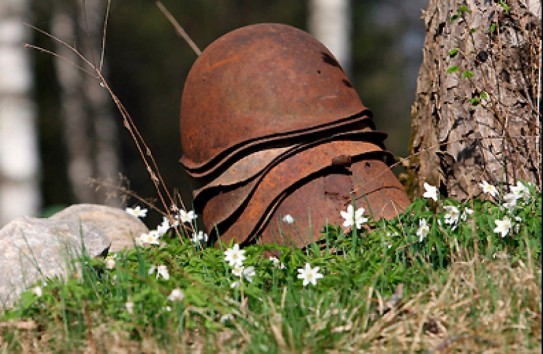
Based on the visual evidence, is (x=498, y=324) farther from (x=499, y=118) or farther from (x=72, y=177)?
(x=72, y=177)

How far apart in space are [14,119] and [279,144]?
5.73 meters

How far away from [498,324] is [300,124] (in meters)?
1.61

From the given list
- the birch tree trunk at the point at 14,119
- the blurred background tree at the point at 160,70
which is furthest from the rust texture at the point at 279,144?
the blurred background tree at the point at 160,70

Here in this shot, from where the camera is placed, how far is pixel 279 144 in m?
3.90

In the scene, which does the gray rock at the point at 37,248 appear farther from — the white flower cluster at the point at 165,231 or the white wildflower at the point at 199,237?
the white wildflower at the point at 199,237

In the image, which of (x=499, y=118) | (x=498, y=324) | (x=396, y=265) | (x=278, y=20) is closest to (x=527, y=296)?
(x=498, y=324)

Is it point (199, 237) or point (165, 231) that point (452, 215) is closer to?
point (199, 237)

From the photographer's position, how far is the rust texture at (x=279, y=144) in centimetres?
382

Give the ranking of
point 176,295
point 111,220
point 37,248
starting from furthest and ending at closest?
point 111,220
point 37,248
point 176,295

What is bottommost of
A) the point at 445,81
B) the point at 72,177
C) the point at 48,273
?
the point at 72,177

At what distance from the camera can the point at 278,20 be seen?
1842 cm

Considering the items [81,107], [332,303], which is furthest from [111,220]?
[81,107]

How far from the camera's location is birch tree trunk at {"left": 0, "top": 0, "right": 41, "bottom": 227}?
875 centimetres

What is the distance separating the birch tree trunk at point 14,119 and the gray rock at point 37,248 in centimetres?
503
